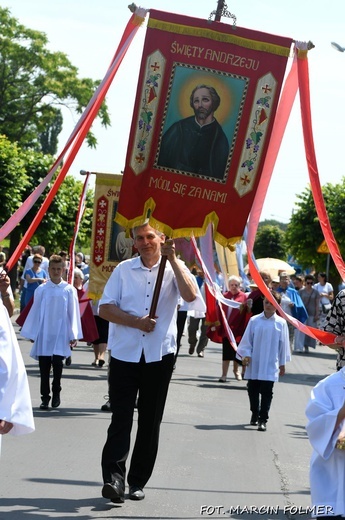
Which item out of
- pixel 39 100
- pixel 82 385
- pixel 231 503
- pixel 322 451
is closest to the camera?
pixel 322 451

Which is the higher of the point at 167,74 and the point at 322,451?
the point at 167,74

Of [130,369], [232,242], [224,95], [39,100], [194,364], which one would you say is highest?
[39,100]

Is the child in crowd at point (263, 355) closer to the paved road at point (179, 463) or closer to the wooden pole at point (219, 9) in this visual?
the paved road at point (179, 463)

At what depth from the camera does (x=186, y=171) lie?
8820mm

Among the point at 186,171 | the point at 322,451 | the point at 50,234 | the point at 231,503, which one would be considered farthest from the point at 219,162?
the point at 50,234

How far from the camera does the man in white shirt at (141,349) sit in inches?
312

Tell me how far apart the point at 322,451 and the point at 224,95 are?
4193 mm

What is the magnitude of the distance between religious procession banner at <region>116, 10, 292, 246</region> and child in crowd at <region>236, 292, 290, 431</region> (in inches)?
142

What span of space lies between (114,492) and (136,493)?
0.28m

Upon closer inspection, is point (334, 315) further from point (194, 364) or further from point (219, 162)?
point (194, 364)

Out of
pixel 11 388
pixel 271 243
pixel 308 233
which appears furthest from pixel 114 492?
pixel 271 243

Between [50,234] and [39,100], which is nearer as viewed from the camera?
[50,234]

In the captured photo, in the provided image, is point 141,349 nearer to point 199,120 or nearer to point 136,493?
point 136,493

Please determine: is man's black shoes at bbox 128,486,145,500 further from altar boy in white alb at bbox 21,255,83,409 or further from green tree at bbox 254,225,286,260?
green tree at bbox 254,225,286,260
